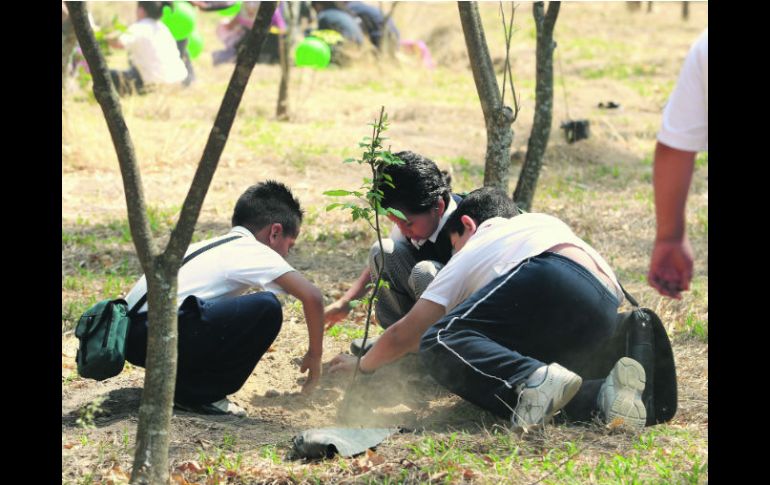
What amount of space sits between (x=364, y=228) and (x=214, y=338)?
3293mm

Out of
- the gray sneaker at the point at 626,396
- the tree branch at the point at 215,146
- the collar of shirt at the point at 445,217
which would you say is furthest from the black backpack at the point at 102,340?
the gray sneaker at the point at 626,396

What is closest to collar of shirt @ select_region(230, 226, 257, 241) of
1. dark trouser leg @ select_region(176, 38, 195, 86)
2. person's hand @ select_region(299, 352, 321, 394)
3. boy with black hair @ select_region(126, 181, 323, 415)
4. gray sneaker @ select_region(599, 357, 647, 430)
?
boy with black hair @ select_region(126, 181, 323, 415)

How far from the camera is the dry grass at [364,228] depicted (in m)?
3.62

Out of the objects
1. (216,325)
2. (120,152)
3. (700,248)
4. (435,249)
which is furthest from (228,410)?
(700,248)

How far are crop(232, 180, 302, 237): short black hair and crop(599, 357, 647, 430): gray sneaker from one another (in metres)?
1.60

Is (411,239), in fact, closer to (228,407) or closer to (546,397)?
(228,407)

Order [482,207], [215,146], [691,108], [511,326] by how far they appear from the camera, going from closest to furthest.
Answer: [691,108]
[215,146]
[511,326]
[482,207]

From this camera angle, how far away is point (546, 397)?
12.4 feet

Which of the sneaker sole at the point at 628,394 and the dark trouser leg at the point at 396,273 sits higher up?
the dark trouser leg at the point at 396,273

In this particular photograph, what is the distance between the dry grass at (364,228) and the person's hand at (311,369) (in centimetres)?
12

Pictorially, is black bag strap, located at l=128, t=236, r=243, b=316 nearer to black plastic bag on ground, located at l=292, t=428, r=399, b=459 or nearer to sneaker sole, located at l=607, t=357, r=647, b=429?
black plastic bag on ground, located at l=292, t=428, r=399, b=459

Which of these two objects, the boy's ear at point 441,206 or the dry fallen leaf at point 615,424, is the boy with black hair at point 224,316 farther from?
the dry fallen leaf at point 615,424

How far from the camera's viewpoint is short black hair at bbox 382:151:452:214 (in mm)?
4531

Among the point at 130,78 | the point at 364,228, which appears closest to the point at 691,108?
the point at 364,228
